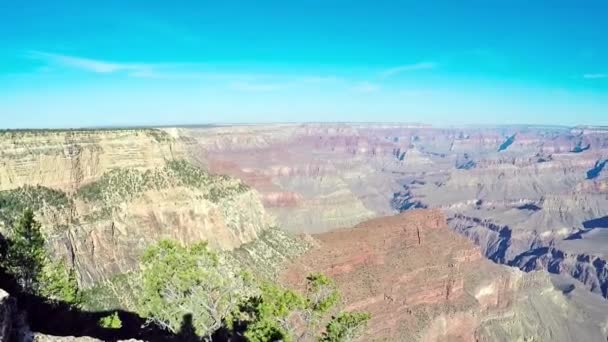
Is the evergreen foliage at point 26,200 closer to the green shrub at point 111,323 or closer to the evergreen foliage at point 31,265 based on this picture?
the evergreen foliage at point 31,265

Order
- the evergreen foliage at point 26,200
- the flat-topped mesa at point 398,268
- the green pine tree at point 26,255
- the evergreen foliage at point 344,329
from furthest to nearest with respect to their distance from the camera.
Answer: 1. the flat-topped mesa at point 398,268
2. the evergreen foliage at point 26,200
3. the green pine tree at point 26,255
4. the evergreen foliage at point 344,329

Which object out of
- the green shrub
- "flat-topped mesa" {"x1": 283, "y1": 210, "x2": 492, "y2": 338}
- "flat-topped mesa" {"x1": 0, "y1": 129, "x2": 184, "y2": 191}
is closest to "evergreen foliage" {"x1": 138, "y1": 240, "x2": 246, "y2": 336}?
the green shrub

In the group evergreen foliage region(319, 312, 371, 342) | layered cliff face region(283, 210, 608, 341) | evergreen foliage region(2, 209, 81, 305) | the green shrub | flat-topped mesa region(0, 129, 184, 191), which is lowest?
layered cliff face region(283, 210, 608, 341)

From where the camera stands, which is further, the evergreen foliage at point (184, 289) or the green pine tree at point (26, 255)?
the green pine tree at point (26, 255)

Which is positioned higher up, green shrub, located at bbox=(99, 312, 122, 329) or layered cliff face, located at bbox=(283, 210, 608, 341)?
green shrub, located at bbox=(99, 312, 122, 329)

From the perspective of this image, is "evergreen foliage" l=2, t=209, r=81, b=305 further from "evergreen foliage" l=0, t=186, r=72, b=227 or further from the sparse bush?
"evergreen foliage" l=0, t=186, r=72, b=227

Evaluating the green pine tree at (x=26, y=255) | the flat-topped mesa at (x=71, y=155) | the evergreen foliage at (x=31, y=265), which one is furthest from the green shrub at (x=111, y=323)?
the flat-topped mesa at (x=71, y=155)
